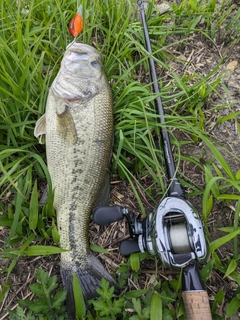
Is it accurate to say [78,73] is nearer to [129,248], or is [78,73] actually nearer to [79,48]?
[79,48]

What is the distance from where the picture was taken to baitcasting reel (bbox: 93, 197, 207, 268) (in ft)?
6.49

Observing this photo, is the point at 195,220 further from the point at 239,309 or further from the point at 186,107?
the point at 186,107

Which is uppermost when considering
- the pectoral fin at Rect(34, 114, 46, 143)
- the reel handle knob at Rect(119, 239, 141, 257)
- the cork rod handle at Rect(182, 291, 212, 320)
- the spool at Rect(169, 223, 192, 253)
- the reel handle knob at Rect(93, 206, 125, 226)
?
the pectoral fin at Rect(34, 114, 46, 143)

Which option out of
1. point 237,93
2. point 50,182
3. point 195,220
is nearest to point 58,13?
point 50,182

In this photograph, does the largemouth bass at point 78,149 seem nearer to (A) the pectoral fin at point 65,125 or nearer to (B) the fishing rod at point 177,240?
(A) the pectoral fin at point 65,125

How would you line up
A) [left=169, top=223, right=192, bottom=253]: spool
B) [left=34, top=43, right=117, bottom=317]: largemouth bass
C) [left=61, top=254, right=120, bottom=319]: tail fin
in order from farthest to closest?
[left=34, top=43, right=117, bottom=317]: largemouth bass < [left=61, top=254, right=120, bottom=319]: tail fin < [left=169, top=223, right=192, bottom=253]: spool

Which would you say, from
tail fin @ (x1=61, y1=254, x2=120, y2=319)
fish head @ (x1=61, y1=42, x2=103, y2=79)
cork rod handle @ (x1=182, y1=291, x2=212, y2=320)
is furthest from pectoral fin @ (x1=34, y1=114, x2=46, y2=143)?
cork rod handle @ (x1=182, y1=291, x2=212, y2=320)

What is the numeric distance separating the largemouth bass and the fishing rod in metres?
0.25

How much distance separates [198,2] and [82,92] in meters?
1.78

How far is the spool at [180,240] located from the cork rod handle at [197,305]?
0.24m

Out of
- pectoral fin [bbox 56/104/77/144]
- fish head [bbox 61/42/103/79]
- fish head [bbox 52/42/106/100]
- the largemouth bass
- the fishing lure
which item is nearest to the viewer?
the largemouth bass

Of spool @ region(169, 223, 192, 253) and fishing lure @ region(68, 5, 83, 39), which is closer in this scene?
spool @ region(169, 223, 192, 253)

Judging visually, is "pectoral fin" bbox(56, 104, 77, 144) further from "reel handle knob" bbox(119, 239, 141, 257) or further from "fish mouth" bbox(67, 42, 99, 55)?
"reel handle knob" bbox(119, 239, 141, 257)

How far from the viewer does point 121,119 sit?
282cm
